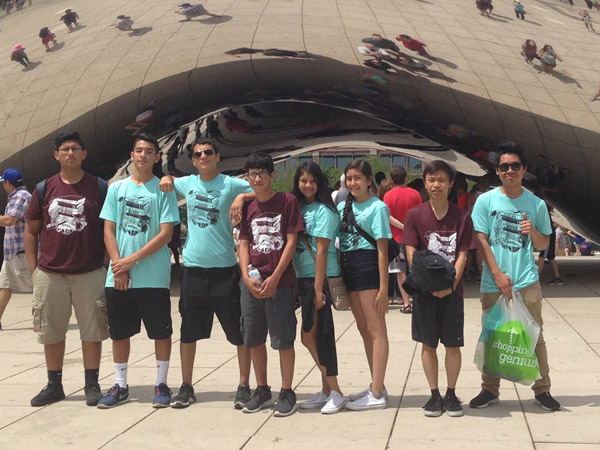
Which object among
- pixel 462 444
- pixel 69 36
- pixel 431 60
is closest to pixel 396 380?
pixel 462 444

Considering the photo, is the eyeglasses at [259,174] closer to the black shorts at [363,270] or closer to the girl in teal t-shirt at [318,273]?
the girl in teal t-shirt at [318,273]

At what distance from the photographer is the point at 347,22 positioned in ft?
36.3

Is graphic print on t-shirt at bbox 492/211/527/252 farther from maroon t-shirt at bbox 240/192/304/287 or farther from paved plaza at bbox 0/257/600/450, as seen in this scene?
maroon t-shirt at bbox 240/192/304/287

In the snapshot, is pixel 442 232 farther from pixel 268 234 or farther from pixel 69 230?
pixel 69 230

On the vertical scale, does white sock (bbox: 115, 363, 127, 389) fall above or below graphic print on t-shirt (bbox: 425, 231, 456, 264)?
below

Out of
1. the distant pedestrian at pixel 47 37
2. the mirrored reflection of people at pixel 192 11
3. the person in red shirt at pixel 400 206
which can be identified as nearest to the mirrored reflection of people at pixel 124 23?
the mirrored reflection of people at pixel 192 11

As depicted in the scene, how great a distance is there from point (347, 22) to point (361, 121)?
4927 millimetres

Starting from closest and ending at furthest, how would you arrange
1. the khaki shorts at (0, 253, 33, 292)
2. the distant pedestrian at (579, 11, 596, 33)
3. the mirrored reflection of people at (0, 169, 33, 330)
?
the mirrored reflection of people at (0, 169, 33, 330) → the khaki shorts at (0, 253, 33, 292) → the distant pedestrian at (579, 11, 596, 33)

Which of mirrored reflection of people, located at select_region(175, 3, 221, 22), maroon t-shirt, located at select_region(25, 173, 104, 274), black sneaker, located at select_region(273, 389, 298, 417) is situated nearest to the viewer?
black sneaker, located at select_region(273, 389, 298, 417)

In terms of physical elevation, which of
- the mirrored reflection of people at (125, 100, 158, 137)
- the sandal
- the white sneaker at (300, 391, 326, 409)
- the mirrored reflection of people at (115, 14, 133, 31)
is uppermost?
the mirrored reflection of people at (115, 14, 133, 31)

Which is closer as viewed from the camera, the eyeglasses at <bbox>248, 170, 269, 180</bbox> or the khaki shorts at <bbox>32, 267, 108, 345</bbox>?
the eyeglasses at <bbox>248, 170, 269, 180</bbox>

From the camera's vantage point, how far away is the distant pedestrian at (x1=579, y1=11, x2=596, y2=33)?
39.2 ft

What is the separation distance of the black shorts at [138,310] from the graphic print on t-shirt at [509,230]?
2.03 m

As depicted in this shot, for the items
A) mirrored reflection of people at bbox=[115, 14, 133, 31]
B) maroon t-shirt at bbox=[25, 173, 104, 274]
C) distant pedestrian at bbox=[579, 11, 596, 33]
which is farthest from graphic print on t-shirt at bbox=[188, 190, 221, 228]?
distant pedestrian at bbox=[579, 11, 596, 33]
